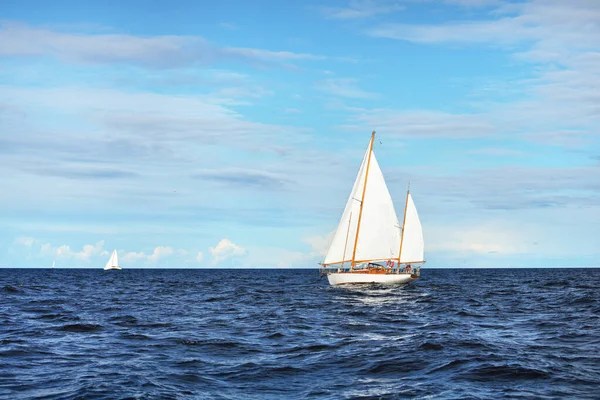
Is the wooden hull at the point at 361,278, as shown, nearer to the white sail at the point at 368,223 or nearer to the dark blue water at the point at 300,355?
the white sail at the point at 368,223

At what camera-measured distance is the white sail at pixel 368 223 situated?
248 ft

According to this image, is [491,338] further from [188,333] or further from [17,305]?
[17,305]

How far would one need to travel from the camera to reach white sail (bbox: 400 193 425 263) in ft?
275

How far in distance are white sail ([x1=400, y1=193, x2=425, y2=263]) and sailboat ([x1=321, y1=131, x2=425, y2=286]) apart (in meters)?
3.51

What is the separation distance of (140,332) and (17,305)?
2409 centimetres

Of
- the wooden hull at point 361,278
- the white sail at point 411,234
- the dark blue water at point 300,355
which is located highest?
the white sail at point 411,234

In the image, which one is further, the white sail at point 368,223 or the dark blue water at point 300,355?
the white sail at point 368,223

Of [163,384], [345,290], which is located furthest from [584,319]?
[345,290]

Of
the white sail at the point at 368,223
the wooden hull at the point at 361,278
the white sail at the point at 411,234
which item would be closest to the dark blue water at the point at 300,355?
the wooden hull at the point at 361,278

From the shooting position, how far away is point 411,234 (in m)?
84.1

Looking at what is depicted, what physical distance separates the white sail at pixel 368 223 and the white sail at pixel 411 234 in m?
5.06

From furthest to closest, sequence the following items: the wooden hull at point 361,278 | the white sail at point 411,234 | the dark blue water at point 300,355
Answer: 1. the white sail at point 411,234
2. the wooden hull at point 361,278
3. the dark blue water at point 300,355

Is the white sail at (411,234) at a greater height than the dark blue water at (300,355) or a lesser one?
greater

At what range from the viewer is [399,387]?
1895 cm
